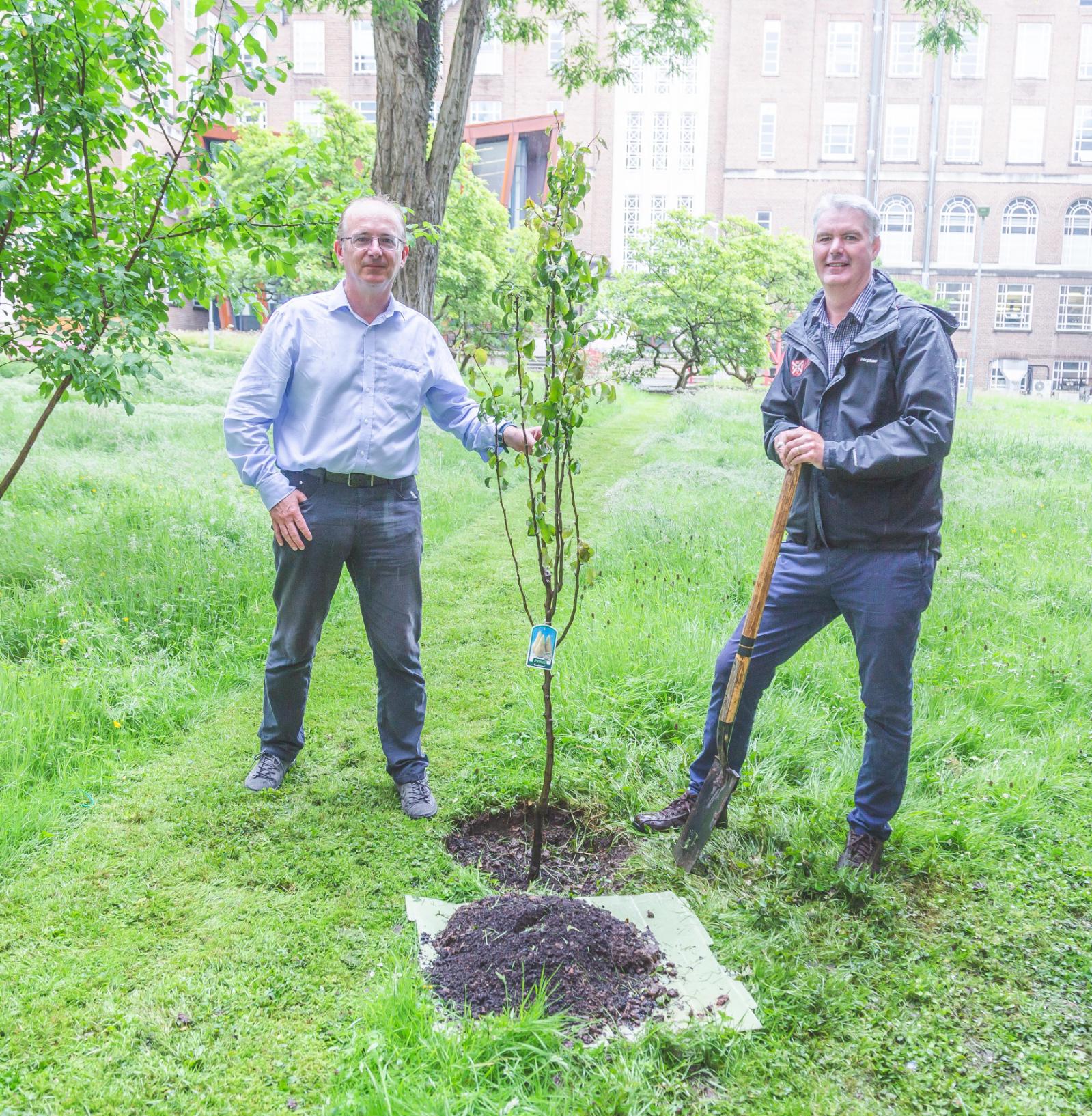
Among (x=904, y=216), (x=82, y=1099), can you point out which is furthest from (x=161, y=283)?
(x=904, y=216)

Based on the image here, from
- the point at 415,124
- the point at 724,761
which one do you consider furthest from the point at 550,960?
the point at 415,124

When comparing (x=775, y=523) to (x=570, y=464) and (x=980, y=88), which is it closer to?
(x=570, y=464)

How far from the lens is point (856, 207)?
3.30 meters

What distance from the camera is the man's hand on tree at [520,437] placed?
350 cm

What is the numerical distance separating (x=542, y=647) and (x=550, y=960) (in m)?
0.97

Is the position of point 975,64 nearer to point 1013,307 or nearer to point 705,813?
point 1013,307

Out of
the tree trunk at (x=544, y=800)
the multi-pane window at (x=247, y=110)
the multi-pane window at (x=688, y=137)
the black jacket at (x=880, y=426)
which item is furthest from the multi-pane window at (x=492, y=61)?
the tree trunk at (x=544, y=800)

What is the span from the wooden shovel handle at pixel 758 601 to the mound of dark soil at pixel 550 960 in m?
0.88

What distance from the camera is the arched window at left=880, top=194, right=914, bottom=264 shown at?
5338cm

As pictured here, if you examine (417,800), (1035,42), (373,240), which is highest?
(1035,42)

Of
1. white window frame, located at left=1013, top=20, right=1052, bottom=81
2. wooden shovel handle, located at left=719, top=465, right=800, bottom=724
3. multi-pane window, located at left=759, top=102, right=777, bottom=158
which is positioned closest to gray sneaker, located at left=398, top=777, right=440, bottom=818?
wooden shovel handle, located at left=719, top=465, right=800, bottom=724

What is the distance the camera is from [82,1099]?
8.21 feet

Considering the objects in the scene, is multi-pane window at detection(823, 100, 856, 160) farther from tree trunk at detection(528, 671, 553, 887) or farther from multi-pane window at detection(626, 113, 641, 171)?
tree trunk at detection(528, 671, 553, 887)

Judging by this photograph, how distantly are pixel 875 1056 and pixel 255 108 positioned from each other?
5532 millimetres
